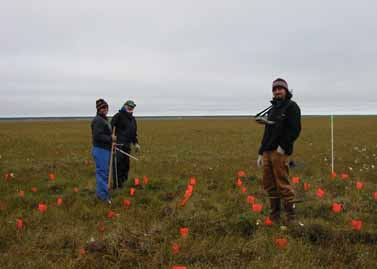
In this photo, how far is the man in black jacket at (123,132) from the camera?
7238 mm

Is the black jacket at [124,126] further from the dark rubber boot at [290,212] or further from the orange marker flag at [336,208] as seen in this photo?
the orange marker flag at [336,208]

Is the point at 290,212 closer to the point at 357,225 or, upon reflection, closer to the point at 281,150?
the point at 357,225

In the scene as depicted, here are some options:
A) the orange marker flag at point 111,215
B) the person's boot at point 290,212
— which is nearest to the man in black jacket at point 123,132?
the orange marker flag at point 111,215

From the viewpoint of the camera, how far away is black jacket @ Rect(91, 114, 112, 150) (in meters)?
6.44

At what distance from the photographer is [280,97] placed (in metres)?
5.18

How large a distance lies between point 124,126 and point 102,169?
49.7 inches

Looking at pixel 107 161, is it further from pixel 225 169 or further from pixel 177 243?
pixel 225 169

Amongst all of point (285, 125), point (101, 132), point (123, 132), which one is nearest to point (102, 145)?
point (101, 132)

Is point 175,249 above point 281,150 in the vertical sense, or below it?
below

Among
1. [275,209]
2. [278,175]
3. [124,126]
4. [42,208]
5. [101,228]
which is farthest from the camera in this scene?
[124,126]

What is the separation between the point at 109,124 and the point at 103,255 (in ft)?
10.5

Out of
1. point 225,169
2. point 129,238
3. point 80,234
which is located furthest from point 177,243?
point 225,169

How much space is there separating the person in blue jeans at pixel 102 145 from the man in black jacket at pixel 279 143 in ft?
10.6

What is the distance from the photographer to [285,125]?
5.08 meters
